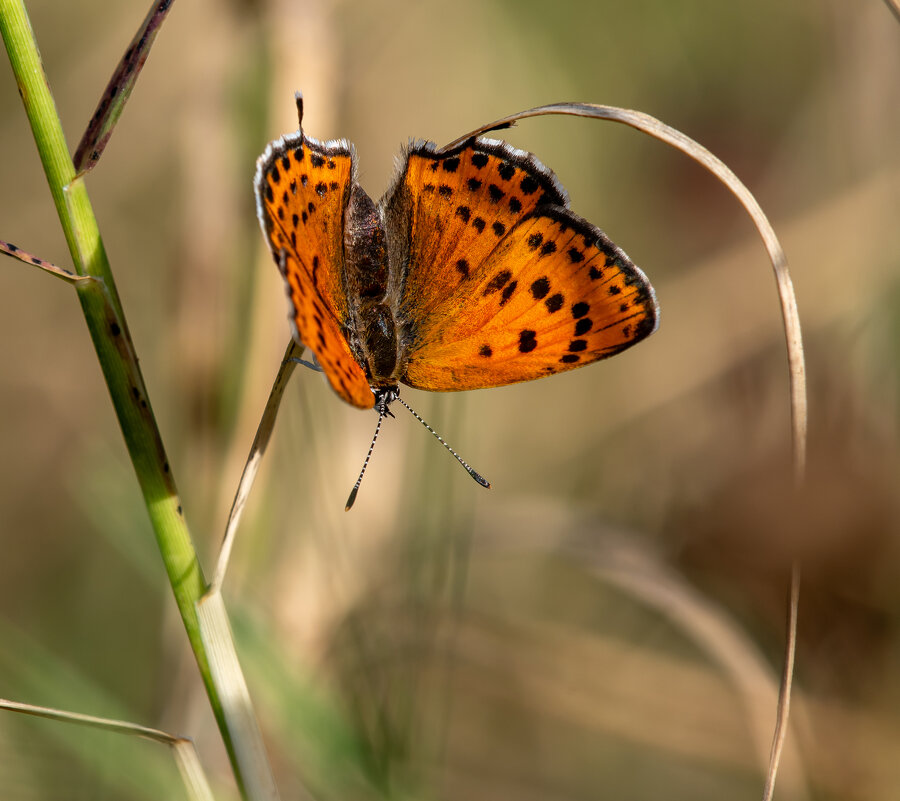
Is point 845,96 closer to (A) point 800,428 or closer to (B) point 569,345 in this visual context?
(B) point 569,345

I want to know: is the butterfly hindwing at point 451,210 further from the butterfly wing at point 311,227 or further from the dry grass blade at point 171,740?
the dry grass blade at point 171,740

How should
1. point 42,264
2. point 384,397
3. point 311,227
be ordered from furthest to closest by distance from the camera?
point 384,397 < point 311,227 < point 42,264

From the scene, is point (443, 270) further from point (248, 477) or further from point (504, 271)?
point (248, 477)

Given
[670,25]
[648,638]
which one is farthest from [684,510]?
[670,25]

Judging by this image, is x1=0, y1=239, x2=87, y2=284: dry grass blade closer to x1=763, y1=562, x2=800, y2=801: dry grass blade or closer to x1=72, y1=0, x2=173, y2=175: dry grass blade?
x1=72, y1=0, x2=173, y2=175: dry grass blade

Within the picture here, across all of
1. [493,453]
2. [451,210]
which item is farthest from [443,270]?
[493,453]

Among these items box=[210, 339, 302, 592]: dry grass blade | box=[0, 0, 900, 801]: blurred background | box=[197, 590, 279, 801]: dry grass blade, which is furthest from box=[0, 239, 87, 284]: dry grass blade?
box=[0, 0, 900, 801]: blurred background
